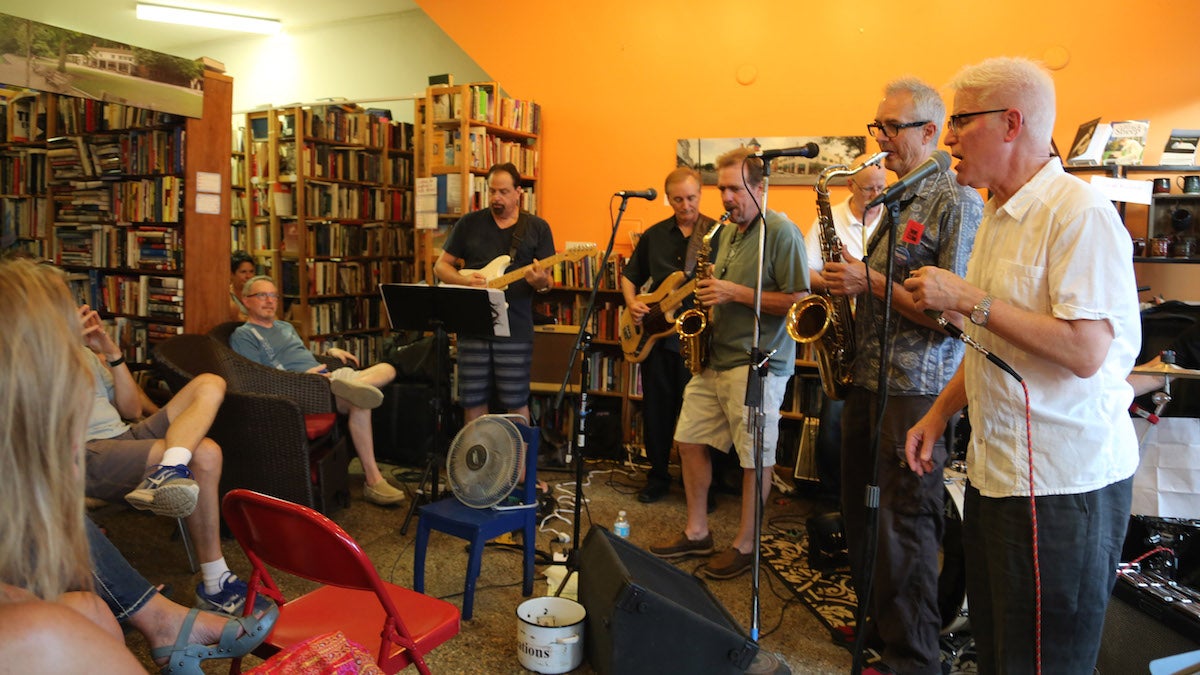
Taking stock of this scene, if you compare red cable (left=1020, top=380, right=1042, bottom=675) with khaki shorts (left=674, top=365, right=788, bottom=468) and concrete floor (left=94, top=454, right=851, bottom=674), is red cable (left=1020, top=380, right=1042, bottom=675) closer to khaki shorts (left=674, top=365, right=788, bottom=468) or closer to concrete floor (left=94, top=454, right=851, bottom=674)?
concrete floor (left=94, top=454, right=851, bottom=674)

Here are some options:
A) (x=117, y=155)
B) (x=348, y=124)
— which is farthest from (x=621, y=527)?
(x=348, y=124)

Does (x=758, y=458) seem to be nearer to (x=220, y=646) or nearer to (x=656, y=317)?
(x=220, y=646)

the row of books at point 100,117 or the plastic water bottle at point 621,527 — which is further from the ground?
the row of books at point 100,117

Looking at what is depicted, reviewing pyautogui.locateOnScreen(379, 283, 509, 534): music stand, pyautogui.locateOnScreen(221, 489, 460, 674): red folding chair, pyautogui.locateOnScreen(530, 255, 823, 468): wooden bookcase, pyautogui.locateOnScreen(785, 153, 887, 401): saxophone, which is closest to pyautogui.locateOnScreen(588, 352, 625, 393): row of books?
pyautogui.locateOnScreen(530, 255, 823, 468): wooden bookcase

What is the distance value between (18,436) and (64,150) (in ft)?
17.1

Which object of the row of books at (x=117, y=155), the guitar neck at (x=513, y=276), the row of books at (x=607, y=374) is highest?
the row of books at (x=117, y=155)

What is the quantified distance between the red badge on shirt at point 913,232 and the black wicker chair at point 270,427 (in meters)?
2.47

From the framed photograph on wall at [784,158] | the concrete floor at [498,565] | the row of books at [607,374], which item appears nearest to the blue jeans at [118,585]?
the concrete floor at [498,565]

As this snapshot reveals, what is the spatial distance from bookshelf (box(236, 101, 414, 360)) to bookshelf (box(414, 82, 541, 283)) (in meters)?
1.69

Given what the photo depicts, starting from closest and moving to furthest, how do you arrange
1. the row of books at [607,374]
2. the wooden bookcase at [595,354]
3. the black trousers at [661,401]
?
the black trousers at [661,401] < the wooden bookcase at [595,354] < the row of books at [607,374]

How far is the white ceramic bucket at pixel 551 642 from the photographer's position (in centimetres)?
246

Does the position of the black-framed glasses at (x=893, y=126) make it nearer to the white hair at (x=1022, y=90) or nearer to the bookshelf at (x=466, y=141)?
the white hair at (x=1022, y=90)

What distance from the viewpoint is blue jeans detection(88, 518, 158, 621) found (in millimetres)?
1830

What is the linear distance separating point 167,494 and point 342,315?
14.8ft
